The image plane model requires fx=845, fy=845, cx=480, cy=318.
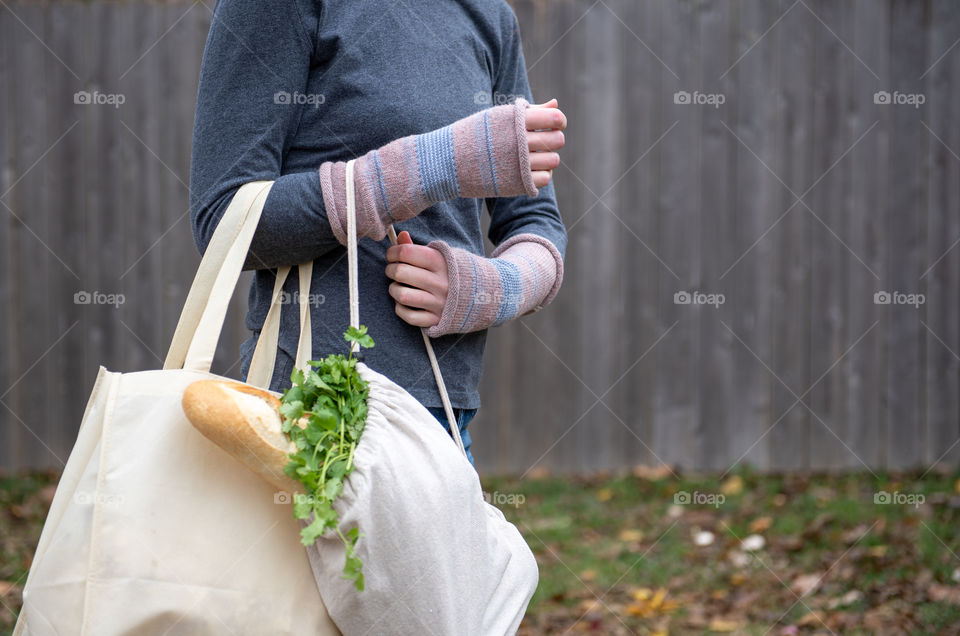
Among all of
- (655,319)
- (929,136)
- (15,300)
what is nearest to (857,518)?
(655,319)

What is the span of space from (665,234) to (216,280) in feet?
10.6

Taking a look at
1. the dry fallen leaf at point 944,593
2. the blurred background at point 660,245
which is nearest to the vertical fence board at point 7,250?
the blurred background at point 660,245

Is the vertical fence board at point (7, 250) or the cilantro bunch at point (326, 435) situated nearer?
the cilantro bunch at point (326, 435)

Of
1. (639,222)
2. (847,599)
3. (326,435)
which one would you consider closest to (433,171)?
(326,435)

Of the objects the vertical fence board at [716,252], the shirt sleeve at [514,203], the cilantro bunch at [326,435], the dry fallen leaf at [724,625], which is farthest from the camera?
the vertical fence board at [716,252]

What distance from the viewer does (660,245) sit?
402cm

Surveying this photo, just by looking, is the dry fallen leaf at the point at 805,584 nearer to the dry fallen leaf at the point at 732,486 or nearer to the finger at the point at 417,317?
the dry fallen leaf at the point at 732,486

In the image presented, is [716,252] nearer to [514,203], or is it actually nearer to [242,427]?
[514,203]

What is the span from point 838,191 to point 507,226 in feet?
10.2

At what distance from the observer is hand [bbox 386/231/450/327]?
3.70 ft

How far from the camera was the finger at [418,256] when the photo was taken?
3.71ft

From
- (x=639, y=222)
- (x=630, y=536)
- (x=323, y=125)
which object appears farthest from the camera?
(x=639, y=222)

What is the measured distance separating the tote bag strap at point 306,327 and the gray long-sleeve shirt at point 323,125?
16 mm

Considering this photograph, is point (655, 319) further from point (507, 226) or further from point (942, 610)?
point (507, 226)
